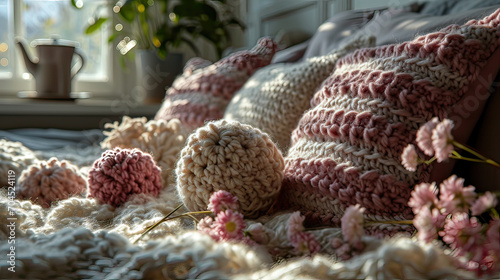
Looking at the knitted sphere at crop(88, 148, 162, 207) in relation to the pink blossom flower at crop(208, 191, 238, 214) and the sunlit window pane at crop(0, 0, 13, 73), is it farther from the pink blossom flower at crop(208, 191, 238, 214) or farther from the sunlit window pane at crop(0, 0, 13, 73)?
the sunlit window pane at crop(0, 0, 13, 73)

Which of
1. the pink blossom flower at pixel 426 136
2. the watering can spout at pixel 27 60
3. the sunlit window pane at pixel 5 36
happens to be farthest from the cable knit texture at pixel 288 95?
the sunlit window pane at pixel 5 36

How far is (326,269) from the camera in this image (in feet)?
1.44

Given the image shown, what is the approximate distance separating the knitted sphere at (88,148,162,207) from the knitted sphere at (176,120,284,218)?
0.49 ft

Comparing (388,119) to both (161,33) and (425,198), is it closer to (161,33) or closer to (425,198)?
(425,198)

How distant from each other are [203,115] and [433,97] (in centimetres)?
64

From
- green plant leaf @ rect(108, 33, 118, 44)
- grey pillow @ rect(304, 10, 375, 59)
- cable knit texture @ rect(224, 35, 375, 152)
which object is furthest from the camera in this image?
green plant leaf @ rect(108, 33, 118, 44)

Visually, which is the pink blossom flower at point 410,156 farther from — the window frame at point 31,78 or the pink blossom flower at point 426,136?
the window frame at point 31,78

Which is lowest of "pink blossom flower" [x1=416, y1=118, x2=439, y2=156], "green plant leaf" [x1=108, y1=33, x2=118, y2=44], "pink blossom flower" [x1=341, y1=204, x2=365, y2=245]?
"pink blossom flower" [x1=341, y1=204, x2=365, y2=245]

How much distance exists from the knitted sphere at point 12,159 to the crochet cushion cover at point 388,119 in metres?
0.59

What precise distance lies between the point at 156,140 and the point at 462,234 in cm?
68

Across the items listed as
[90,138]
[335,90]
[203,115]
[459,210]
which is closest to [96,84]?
[90,138]

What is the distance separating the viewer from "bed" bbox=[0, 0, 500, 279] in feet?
1.53

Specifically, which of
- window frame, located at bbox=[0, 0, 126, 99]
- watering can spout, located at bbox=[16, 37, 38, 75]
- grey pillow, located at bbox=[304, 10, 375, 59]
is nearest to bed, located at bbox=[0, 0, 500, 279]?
grey pillow, located at bbox=[304, 10, 375, 59]

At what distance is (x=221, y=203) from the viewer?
0.62 meters
